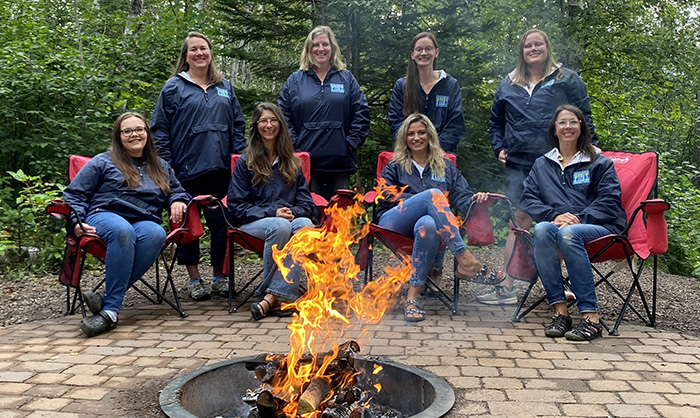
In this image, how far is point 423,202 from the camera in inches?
153

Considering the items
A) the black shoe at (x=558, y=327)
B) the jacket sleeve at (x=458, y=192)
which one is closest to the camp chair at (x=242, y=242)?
the jacket sleeve at (x=458, y=192)

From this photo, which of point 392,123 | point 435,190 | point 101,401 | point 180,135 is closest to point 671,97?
point 392,123

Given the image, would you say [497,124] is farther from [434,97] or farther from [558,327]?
[558,327]

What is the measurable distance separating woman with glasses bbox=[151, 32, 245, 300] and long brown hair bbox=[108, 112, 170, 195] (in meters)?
0.35

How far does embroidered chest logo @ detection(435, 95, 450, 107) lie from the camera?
459 cm

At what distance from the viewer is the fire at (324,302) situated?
7.47ft

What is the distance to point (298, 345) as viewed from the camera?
241 centimetres

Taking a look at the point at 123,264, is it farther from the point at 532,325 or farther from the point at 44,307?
the point at 532,325

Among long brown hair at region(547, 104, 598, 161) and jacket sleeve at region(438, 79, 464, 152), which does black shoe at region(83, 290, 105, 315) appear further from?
long brown hair at region(547, 104, 598, 161)

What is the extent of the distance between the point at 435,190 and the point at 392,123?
1066 mm

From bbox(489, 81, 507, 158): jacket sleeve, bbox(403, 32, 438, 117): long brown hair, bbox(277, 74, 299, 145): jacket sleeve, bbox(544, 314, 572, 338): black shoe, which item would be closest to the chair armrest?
bbox(544, 314, 572, 338): black shoe

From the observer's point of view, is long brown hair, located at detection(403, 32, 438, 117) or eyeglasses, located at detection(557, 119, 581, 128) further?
long brown hair, located at detection(403, 32, 438, 117)

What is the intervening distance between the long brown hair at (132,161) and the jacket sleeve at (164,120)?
0.35 meters

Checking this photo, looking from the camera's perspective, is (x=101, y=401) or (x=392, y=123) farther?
(x=392, y=123)
